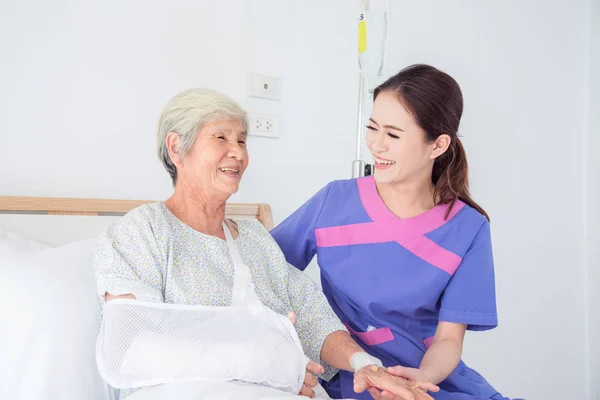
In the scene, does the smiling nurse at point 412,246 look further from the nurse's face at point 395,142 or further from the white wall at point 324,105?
the white wall at point 324,105

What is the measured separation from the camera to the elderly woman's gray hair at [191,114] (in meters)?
1.20

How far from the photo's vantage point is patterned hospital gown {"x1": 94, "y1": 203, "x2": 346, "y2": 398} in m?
1.03

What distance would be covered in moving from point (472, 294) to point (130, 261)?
0.77 metres

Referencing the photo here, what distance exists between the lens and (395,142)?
1335mm

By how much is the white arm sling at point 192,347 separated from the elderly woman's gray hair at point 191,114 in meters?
0.38

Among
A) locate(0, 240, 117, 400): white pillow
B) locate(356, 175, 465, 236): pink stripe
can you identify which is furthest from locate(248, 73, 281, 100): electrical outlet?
locate(0, 240, 117, 400): white pillow

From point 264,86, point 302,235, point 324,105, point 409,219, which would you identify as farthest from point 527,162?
point 302,235

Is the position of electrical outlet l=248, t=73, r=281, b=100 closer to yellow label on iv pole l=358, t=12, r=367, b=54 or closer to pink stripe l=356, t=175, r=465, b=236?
yellow label on iv pole l=358, t=12, r=367, b=54

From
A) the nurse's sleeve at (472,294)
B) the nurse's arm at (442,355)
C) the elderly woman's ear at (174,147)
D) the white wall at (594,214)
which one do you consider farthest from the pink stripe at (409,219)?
the white wall at (594,214)

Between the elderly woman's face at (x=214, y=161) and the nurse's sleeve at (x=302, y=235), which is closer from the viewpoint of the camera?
the elderly woman's face at (x=214, y=161)

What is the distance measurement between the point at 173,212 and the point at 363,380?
1.75ft

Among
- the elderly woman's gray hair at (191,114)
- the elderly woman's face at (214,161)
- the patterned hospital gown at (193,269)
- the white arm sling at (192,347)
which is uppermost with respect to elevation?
the elderly woman's gray hair at (191,114)

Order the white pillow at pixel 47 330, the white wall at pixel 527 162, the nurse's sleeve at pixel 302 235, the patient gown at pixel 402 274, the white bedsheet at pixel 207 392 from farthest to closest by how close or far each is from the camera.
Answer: the white wall at pixel 527 162
the nurse's sleeve at pixel 302 235
the patient gown at pixel 402 274
the white pillow at pixel 47 330
the white bedsheet at pixel 207 392

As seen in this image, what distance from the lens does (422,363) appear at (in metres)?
1.24
